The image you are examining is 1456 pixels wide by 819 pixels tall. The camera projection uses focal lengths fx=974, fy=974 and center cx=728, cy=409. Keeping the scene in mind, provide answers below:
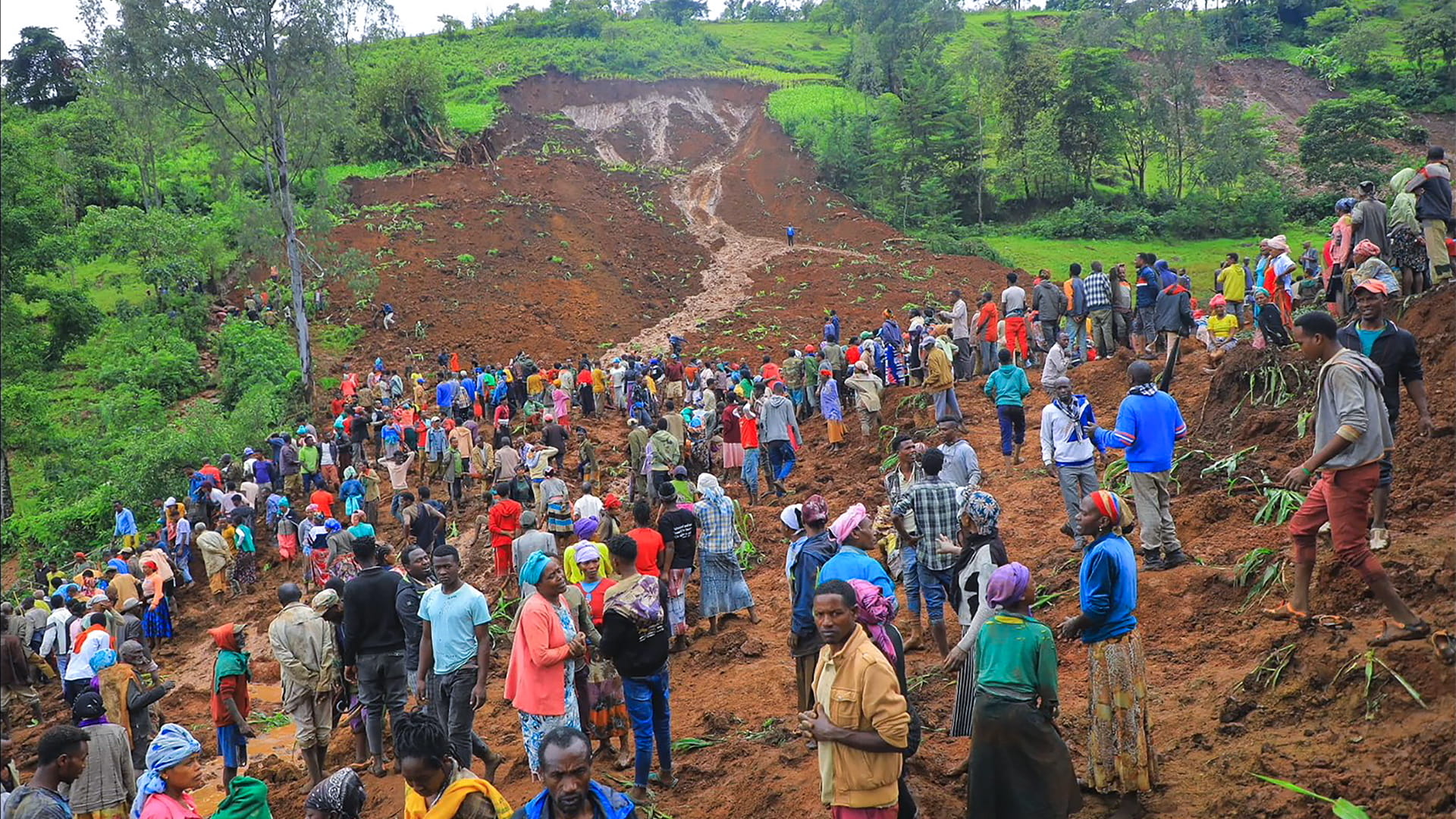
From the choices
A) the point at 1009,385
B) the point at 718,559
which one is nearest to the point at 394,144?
the point at 1009,385

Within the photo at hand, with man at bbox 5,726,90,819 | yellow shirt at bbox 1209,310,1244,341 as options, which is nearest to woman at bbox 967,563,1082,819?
man at bbox 5,726,90,819

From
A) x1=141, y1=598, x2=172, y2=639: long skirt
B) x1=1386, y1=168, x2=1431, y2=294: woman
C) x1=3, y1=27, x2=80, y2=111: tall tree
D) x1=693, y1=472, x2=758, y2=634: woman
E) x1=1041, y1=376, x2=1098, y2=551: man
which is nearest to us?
x1=1041, y1=376, x2=1098, y2=551: man

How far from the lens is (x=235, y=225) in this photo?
27094 mm

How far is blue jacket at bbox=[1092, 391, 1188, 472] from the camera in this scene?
24.0ft

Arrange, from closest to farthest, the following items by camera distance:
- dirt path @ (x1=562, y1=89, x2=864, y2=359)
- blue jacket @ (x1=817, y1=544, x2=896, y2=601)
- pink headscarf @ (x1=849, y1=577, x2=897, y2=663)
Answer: pink headscarf @ (x1=849, y1=577, x2=897, y2=663) < blue jacket @ (x1=817, y1=544, x2=896, y2=601) < dirt path @ (x1=562, y1=89, x2=864, y2=359)

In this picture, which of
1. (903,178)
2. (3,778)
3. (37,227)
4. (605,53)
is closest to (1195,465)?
(3,778)

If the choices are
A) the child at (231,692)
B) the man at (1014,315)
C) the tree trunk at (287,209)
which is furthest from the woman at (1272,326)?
the tree trunk at (287,209)

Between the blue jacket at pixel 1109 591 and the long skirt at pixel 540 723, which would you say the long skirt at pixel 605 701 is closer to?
the long skirt at pixel 540 723

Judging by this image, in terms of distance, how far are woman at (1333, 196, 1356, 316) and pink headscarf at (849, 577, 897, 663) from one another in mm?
8448

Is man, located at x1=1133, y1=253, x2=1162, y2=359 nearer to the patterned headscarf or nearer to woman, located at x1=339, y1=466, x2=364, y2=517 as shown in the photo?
the patterned headscarf

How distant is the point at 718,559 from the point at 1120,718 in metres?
4.96

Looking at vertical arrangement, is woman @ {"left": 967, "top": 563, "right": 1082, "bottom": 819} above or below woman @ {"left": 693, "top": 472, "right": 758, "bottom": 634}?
above

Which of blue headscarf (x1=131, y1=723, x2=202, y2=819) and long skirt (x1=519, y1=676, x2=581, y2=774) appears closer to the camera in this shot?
blue headscarf (x1=131, y1=723, x2=202, y2=819)

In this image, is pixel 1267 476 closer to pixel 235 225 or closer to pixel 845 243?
pixel 235 225
